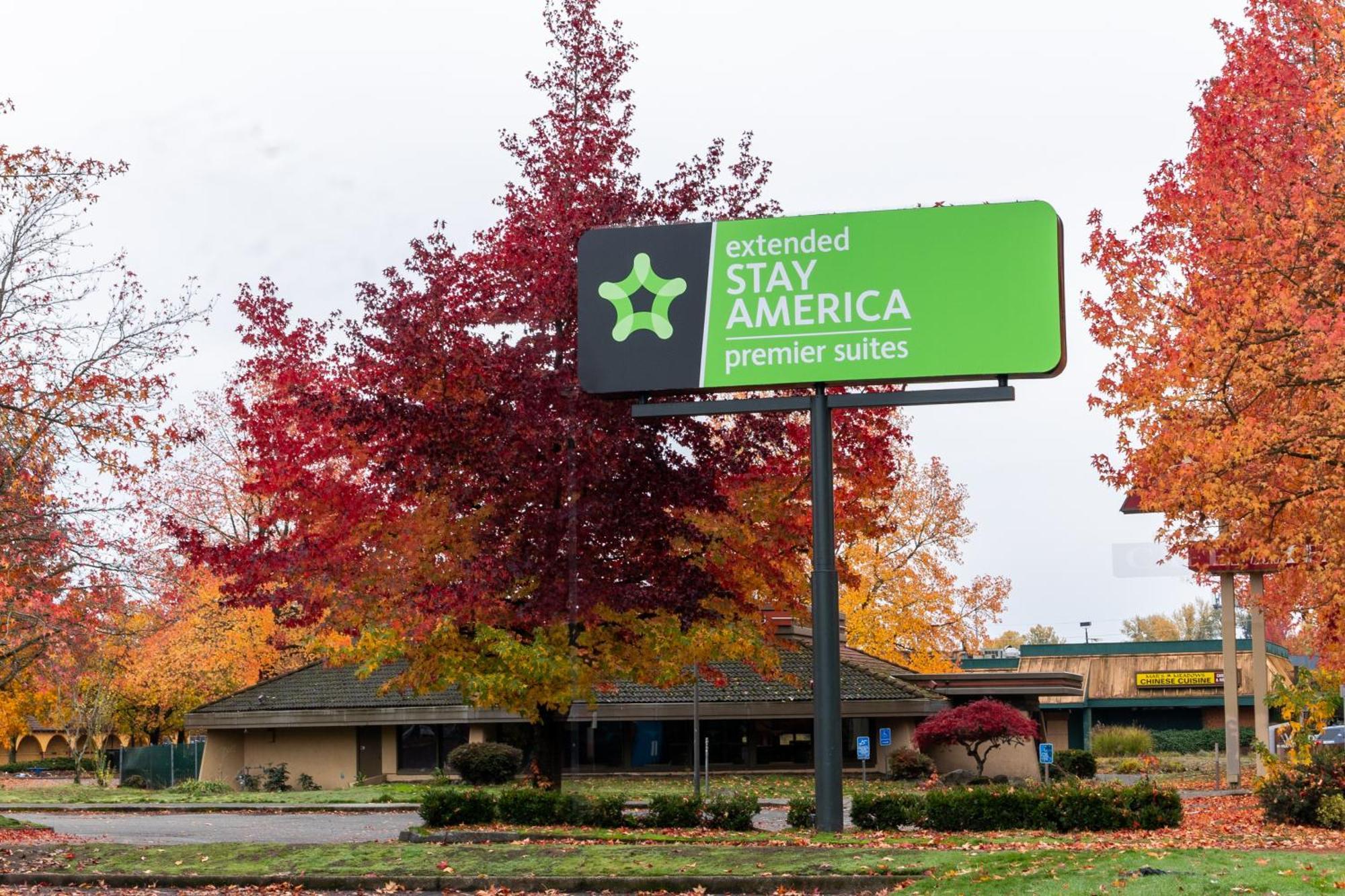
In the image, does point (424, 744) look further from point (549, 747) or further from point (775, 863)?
point (775, 863)

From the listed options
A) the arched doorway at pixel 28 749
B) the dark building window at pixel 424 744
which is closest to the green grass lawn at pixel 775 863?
the dark building window at pixel 424 744

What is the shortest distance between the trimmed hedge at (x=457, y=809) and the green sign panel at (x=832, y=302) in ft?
22.0

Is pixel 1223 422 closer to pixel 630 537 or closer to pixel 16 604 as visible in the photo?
pixel 630 537

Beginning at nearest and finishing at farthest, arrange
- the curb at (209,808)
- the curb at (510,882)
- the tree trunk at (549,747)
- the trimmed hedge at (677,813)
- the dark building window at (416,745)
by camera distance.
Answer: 1. the curb at (510,882)
2. the trimmed hedge at (677,813)
3. the tree trunk at (549,747)
4. the curb at (209,808)
5. the dark building window at (416,745)

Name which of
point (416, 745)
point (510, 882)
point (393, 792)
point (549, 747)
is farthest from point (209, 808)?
point (510, 882)

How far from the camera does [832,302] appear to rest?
19.5 metres

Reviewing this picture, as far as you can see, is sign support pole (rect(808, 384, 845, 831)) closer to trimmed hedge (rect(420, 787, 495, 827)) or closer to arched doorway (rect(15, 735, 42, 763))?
trimmed hedge (rect(420, 787, 495, 827))

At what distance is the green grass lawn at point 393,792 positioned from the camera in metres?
34.2

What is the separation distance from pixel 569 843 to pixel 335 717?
25.7 meters

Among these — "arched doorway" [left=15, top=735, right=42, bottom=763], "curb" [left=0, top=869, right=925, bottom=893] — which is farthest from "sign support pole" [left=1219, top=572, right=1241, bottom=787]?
"arched doorway" [left=15, top=735, right=42, bottom=763]

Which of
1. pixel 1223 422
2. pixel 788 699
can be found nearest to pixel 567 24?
pixel 1223 422

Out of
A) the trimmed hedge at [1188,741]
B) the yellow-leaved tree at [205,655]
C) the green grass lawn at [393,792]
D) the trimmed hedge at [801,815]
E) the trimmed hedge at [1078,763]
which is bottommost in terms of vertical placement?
the trimmed hedge at [1188,741]

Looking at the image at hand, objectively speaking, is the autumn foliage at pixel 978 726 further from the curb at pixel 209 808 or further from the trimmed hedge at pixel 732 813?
the trimmed hedge at pixel 732 813

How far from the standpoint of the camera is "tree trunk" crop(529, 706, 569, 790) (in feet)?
75.5
